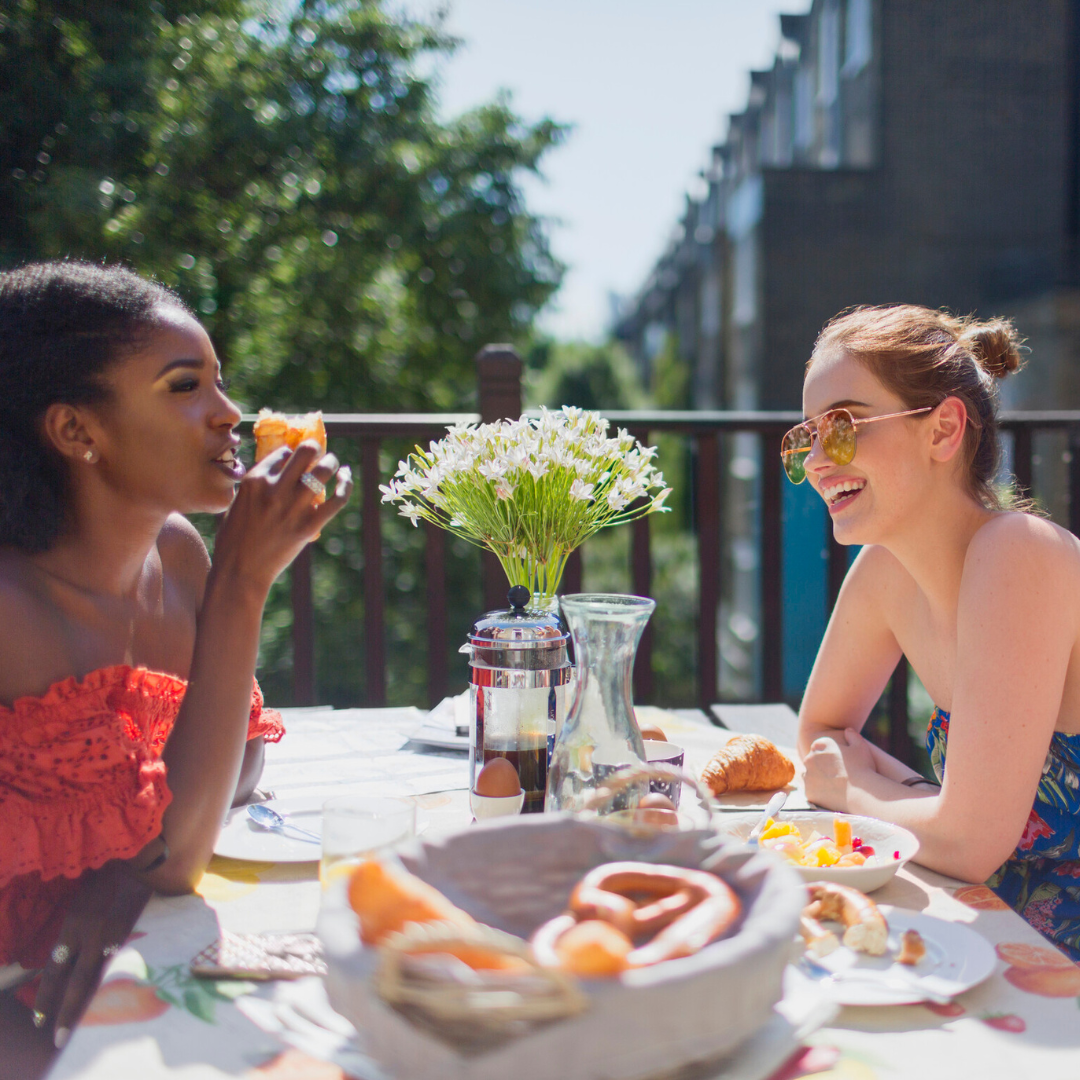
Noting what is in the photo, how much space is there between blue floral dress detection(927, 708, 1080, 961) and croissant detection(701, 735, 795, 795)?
0.39m

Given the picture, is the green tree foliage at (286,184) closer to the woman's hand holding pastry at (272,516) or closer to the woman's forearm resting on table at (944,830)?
the woman's hand holding pastry at (272,516)

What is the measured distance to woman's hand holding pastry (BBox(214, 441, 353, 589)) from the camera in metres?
1.19

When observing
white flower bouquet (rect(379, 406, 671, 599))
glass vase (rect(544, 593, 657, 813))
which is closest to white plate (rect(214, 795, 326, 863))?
glass vase (rect(544, 593, 657, 813))

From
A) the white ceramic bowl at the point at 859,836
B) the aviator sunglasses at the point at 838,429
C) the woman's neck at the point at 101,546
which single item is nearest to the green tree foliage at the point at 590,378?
the aviator sunglasses at the point at 838,429

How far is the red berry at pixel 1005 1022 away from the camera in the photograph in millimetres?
757

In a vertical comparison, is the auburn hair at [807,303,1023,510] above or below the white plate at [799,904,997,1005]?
above

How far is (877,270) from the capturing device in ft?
41.4

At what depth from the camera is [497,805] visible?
1176 mm

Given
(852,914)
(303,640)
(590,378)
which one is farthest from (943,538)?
(590,378)

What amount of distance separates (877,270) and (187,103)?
29.2ft

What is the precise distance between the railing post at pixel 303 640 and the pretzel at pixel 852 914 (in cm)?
265

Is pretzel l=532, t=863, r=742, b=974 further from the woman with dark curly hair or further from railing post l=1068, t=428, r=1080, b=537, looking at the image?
railing post l=1068, t=428, r=1080, b=537

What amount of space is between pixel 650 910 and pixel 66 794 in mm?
765

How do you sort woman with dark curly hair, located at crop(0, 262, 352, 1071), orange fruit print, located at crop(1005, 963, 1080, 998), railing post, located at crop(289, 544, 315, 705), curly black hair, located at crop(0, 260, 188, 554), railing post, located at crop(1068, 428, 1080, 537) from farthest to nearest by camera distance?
1. railing post, located at crop(1068, 428, 1080, 537)
2. railing post, located at crop(289, 544, 315, 705)
3. curly black hair, located at crop(0, 260, 188, 554)
4. woman with dark curly hair, located at crop(0, 262, 352, 1071)
5. orange fruit print, located at crop(1005, 963, 1080, 998)
